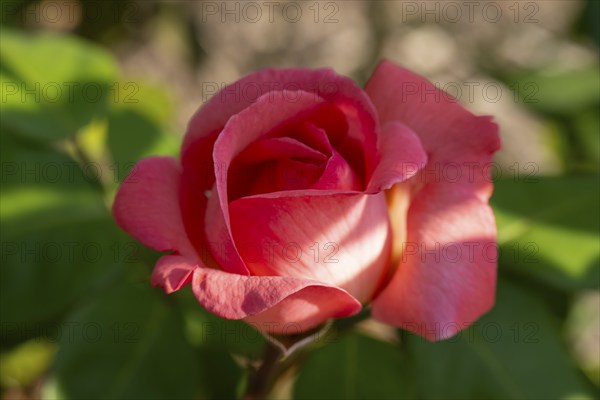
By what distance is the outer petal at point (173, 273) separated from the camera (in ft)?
1.43

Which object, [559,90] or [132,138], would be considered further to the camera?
[559,90]

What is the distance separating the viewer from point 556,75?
3.36ft

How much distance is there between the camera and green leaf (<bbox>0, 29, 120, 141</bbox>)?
759 mm

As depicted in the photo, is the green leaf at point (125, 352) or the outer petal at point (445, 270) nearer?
the outer petal at point (445, 270)

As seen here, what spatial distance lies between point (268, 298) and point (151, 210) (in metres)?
0.13

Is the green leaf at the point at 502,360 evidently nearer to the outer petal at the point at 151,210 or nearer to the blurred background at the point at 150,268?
the blurred background at the point at 150,268

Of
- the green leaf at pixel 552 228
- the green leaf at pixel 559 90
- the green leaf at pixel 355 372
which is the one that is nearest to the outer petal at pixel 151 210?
the green leaf at pixel 355 372

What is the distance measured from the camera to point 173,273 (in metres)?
0.44

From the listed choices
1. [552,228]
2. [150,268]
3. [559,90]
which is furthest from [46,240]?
[559,90]

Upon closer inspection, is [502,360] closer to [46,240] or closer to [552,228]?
[552,228]

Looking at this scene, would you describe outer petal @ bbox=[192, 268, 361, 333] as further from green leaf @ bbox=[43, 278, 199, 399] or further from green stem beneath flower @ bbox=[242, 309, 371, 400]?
green leaf @ bbox=[43, 278, 199, 399]

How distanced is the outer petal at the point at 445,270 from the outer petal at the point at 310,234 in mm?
35

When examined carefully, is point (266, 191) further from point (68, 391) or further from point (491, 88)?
point (491, 88)

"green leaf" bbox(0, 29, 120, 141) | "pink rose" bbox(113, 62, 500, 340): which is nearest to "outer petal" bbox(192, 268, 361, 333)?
"pink rose" bbox(113, 62, 500, 340)
